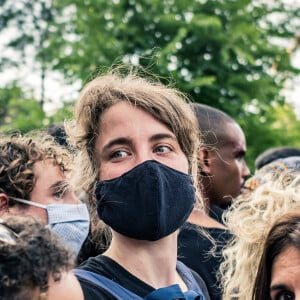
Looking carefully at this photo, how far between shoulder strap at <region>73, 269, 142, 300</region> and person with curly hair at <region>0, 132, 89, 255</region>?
1074 mm

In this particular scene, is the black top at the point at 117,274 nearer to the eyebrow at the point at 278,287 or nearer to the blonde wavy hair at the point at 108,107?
the blonde wavy hair at the point at 108,107

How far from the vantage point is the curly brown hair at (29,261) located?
1576 mm

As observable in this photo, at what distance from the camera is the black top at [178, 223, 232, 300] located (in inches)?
128

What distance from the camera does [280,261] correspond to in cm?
247

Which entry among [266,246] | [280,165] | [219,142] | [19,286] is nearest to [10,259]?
[19,286]

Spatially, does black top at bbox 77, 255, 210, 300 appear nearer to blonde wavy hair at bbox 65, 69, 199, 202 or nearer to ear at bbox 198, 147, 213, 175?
blonde wavy hair at bbox 65, 69, 199, 202

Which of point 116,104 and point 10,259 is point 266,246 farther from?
point 10,259

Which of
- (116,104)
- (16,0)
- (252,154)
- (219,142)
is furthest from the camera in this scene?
(16,0)

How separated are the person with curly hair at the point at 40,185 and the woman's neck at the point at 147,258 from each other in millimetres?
919

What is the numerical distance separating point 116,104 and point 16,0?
21538 millimetres

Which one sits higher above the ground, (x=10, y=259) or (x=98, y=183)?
(x=10, y=259)

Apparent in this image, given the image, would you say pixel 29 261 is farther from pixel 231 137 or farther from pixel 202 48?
pixel 202 48

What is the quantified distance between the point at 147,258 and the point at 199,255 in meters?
0.93

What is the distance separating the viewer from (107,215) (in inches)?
95.4
